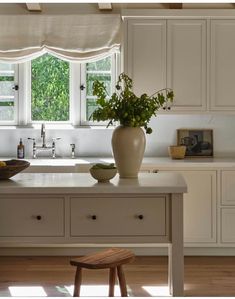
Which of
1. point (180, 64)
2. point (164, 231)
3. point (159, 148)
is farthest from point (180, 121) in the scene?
point (164, 231)

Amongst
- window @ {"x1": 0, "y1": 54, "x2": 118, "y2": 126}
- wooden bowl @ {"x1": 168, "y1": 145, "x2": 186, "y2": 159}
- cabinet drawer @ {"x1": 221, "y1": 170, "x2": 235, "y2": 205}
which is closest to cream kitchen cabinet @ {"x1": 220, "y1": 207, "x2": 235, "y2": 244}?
cabinet drawer @ {"x1": 221, "y1": 170, "x2": 235, "y2": 205}

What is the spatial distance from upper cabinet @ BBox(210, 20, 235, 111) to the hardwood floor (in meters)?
1.47

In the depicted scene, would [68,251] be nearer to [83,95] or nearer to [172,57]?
[83,95]

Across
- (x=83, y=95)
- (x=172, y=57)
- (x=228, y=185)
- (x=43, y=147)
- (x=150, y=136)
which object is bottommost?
(x=228, y=185)

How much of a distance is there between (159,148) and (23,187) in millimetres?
3305

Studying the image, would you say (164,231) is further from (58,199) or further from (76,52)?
(76,52)

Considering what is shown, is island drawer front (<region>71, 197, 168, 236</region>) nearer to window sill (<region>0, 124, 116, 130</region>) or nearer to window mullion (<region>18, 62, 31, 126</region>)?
window sill (<region>0, 124, 116, 130</region>)

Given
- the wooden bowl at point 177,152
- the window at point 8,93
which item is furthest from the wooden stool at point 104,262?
the window at point 8,93

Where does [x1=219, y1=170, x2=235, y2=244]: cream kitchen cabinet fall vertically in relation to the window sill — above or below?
below

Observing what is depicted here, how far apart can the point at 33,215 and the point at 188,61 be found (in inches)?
118

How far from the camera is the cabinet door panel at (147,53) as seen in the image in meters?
5.20

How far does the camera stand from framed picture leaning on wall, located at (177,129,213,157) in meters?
5.65

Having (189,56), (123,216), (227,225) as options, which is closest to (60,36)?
(189,56)

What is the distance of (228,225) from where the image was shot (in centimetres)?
506
